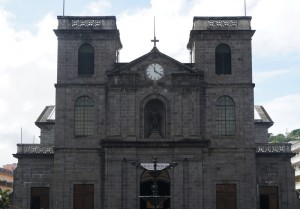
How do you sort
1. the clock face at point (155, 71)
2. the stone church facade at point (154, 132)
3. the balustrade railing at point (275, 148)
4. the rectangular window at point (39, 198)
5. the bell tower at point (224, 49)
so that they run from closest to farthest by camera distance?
the stone church facade at point (154, 132)
the clock face at point (155, 71)
the bell tower at point (224, 49)
the rectangular window at point (39, 198)
the balustrade railing at point (275, 148)

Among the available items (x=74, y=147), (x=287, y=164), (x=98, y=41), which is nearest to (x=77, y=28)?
(x=98, y=41)

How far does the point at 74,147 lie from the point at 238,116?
1240cm

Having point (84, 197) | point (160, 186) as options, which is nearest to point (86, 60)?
point (84, 197)

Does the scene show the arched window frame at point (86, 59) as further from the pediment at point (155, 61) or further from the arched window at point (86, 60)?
the pediment at point (155, 61)

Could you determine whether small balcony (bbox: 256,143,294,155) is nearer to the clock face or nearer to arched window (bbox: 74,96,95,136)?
the clock face

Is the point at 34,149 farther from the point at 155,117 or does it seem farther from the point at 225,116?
the point at 225,116

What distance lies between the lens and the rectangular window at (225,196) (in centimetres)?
4209

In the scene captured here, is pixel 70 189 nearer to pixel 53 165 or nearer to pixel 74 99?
pixel 53 165

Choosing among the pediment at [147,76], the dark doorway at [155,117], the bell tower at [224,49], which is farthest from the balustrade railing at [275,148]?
the dark doorway at [155,117]

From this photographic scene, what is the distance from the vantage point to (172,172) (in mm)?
41781

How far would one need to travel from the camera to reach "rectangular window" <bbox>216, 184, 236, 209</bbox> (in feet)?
138

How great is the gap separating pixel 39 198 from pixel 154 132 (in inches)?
402

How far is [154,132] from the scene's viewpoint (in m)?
42.8

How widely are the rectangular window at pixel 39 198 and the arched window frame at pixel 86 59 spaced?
30.8ft
